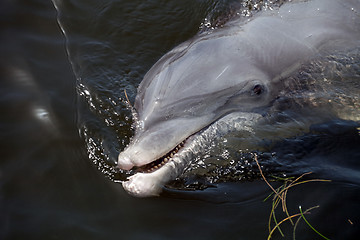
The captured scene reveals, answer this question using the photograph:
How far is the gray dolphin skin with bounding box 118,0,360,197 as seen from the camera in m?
4.95

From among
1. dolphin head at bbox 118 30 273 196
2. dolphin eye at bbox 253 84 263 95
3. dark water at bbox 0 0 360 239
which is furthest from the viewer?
dolphin eye at bbox 253 84 263 95

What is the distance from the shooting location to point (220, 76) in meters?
5.46

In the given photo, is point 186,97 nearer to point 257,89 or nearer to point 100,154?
point 257,89

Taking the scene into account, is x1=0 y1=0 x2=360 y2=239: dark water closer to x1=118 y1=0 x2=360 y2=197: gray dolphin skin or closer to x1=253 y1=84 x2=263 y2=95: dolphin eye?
x1=118 y1=0 x2=360 y2=197: gray dolphin skin

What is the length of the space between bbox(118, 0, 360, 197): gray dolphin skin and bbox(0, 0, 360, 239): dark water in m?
0.45

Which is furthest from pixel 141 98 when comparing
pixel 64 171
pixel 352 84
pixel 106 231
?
pixel 352 84

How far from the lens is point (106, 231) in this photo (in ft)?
15.2

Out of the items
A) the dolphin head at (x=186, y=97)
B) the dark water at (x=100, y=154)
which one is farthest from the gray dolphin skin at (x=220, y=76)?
the dark water at (x=100, y=154)

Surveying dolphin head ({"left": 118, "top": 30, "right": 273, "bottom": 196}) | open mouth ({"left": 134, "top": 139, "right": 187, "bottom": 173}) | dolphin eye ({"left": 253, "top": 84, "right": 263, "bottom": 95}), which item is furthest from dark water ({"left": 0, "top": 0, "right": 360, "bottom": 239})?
dolphin eye ({"left": 253, "top": 84, "right": 263, "bottom": 95})

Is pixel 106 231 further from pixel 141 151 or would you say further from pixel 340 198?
pixel 340 198

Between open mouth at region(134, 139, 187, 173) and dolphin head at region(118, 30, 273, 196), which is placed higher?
dolphin head at region(118, 30, 273, 196)

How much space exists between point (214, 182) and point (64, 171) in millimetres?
1860

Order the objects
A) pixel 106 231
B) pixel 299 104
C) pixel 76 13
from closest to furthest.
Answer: pixel 106 231
pixel 299 104
pixel 76 13

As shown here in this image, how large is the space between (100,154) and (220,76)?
184cm
